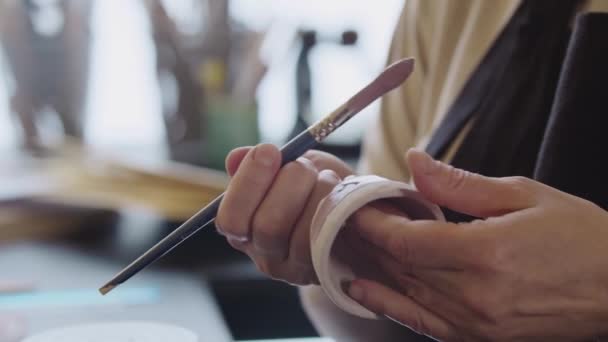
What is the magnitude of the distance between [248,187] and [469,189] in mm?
121

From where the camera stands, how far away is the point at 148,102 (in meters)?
1.27

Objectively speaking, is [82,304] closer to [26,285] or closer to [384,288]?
[26,285]

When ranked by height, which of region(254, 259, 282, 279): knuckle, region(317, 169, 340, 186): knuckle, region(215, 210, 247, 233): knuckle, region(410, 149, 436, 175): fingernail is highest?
region(410, 149, 436, 175): fingernail

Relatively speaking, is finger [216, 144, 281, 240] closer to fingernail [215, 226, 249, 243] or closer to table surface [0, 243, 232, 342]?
fingernail [215, 226, 249, 243]

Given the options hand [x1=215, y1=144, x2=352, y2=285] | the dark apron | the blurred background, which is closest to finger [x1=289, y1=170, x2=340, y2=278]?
hand [x1=215, y1=144, x2=352, y2=285]

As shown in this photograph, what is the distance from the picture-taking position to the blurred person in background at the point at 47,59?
1140 mm

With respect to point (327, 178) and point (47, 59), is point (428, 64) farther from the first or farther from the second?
point (47, 59)

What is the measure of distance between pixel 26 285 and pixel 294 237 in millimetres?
369

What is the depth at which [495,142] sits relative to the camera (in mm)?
539

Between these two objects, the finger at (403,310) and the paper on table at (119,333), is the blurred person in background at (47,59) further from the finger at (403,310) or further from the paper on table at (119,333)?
the finger at (403,310)

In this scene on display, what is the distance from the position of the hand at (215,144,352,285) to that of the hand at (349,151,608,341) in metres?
0.05

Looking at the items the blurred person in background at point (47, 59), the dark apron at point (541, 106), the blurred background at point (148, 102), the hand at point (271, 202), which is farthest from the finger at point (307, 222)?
the blurred person in background at point (47, 59)

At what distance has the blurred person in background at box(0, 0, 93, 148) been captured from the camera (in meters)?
1.14

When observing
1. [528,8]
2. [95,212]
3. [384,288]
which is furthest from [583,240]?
[95,212]
